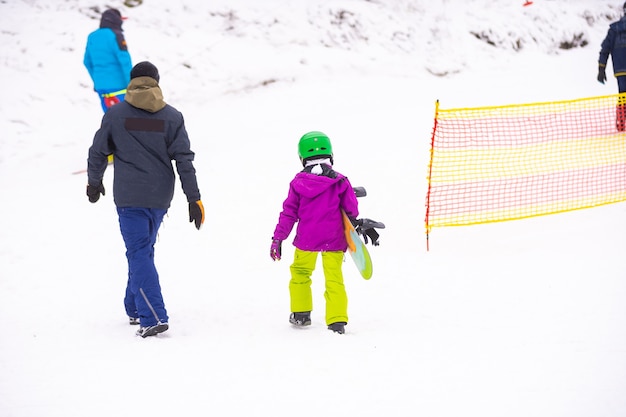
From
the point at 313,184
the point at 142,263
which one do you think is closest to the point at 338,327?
the point at 313,184

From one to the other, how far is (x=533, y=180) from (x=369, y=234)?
4.48 meters

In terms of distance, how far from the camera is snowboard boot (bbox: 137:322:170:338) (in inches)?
188

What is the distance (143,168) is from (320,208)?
135cm

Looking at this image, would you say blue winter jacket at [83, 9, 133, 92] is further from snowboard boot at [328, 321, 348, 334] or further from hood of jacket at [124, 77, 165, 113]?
snowboard boot at [328, 321, 348, 334]

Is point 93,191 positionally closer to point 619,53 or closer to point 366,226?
point 366,226

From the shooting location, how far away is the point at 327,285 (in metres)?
4.96

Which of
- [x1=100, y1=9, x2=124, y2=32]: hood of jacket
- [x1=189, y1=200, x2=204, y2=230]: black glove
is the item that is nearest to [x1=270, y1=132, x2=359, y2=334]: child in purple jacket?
[x1=189, y1=200, x2=204, y2=230]: black glove

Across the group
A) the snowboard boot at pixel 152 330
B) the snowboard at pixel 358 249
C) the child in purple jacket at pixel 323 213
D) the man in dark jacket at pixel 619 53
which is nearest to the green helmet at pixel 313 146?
the child in purple jacket at pixel 323 213

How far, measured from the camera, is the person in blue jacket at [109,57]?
32.6 feet

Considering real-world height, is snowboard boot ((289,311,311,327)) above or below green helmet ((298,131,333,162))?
below

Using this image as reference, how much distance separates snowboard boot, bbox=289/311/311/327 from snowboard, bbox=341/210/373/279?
0.59 meters

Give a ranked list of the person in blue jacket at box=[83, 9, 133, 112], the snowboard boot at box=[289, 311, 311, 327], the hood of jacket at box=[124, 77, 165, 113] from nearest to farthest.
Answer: the hood of jacket at box=[124, 77, 165, 113] → the snowboard boot at box=[289, 311, 311, 327] → the person in blue jacket at box=[83, 9, 133, 112]

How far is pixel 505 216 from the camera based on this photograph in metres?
7.68

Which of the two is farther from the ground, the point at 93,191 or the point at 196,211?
the point at 93,191
